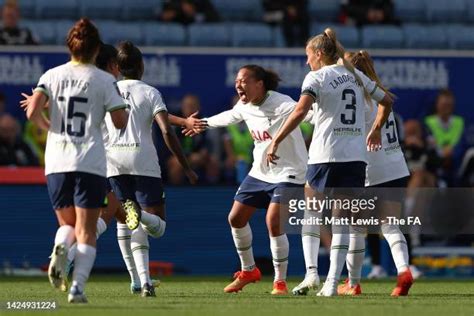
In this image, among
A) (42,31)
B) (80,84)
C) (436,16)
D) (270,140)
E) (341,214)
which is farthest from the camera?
(436,16)

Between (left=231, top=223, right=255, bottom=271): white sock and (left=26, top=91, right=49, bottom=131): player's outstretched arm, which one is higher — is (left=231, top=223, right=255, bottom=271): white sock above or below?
below

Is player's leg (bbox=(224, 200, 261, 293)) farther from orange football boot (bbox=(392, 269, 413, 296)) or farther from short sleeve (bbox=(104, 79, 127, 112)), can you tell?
short sleeve (bbox=(104, 79, 127, 112))

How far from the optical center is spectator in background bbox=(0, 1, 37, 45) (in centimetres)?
1817

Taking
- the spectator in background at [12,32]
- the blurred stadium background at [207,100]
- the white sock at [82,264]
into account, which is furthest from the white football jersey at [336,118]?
the spectator in background at [12,32]

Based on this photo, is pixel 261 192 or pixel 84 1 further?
pixel 84 1

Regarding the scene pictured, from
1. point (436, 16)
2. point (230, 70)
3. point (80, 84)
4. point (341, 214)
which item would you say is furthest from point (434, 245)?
point (80, 84)

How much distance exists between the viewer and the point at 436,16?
22281 millimetres

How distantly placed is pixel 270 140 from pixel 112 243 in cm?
546

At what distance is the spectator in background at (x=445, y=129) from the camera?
18.8 meters

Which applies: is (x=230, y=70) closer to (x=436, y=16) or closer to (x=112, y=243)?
(x=112, y=243)

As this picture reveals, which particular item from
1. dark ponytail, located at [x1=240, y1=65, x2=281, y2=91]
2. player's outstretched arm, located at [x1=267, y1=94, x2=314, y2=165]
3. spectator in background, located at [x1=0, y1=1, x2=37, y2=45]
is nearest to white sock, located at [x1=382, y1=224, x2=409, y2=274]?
player's outstretched arm, located at [x1=267, y1=94, x2=314, y2=165]

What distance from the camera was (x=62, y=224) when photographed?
9.81m

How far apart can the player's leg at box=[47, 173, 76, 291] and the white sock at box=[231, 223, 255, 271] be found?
2.78 metres

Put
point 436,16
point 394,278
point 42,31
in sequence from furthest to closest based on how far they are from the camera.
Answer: point 436,16, point 42,31, point 394,278
